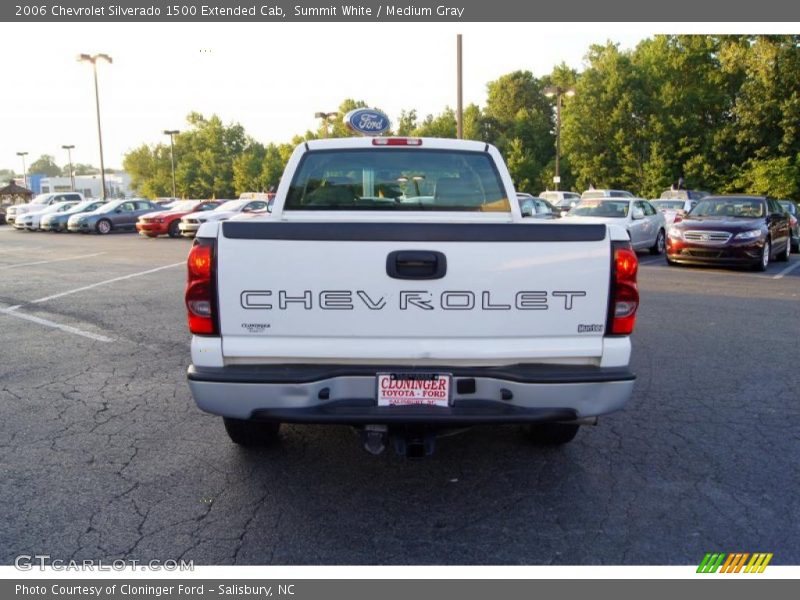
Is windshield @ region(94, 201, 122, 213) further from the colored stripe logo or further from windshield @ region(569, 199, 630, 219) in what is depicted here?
the colored stripe logo

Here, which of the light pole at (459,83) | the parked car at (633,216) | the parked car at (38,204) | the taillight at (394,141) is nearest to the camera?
the taillight at (394,141)

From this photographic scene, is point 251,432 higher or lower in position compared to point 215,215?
lower

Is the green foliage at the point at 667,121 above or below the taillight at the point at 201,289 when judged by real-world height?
above

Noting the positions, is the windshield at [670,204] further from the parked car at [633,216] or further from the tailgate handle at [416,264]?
the tailgate handle at [416,264]

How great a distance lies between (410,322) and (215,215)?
24.1 m

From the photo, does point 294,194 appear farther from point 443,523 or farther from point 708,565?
point 708,565

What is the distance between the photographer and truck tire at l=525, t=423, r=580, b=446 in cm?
434

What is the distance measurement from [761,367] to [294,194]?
4.62 meters

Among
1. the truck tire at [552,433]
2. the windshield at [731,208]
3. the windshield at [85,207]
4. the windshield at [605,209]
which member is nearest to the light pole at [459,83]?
the windshield at [605,209]

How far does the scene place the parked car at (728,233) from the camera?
45.8 ft

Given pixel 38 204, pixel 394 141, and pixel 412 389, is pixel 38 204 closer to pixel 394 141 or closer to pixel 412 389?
pixel 394 141

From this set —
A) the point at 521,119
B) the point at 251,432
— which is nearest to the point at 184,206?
the point at 251,432

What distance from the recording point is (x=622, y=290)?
3410mm

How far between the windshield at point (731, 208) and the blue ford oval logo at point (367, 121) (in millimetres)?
7736
